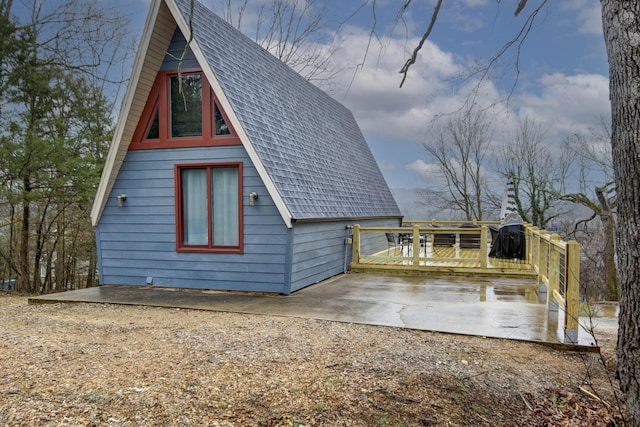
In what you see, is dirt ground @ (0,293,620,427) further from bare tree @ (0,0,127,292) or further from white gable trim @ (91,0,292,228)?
bare tree @ (0,0,127,292)

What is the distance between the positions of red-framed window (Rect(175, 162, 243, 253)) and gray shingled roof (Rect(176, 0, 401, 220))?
0.93 m

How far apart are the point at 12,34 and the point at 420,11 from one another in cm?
1248

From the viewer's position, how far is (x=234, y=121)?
743cm

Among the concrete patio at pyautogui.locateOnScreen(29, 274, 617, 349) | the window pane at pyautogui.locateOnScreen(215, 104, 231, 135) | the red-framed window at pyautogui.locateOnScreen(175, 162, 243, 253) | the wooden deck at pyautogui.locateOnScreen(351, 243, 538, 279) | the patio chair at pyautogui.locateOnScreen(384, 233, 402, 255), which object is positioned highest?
the window pane at pyautogui.locateOnScreen(215, 104, 231, 135)

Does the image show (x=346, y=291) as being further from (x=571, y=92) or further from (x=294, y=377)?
(x=571, y=92)

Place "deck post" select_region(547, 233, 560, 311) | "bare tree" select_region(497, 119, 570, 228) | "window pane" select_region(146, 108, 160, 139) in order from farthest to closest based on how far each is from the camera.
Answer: "bare tree" select_region(497, 119, 570, 228) < "window pane" select_region(146, 108, 160, 139) < "deck post" select_region(547, 233, 560, 311)

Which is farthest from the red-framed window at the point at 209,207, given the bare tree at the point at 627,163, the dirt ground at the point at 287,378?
the bare tree at the point at 627,163

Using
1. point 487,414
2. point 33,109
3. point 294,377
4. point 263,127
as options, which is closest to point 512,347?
point 487,414

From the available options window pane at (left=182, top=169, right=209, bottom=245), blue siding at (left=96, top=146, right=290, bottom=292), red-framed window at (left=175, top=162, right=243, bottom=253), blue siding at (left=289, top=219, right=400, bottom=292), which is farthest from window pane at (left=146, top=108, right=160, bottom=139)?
blue siding at (left=289, top=219, right=400, bottom=292)

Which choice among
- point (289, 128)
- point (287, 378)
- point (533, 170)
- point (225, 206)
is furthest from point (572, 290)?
point (533, 170)

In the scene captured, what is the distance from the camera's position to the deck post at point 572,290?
4902mm

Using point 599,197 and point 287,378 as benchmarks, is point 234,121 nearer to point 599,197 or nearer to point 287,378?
point 287,378

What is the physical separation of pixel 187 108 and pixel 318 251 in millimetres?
3757

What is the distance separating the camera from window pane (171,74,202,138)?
317 inches
